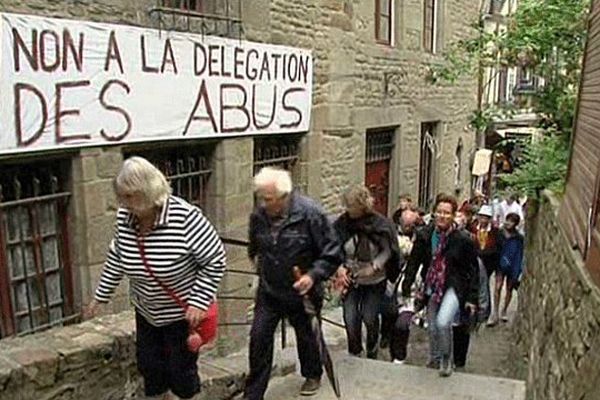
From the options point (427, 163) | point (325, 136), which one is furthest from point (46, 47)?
point (427, 163)

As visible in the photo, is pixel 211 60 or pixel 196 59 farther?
pixel 211 60

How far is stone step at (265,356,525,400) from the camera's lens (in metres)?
4.48

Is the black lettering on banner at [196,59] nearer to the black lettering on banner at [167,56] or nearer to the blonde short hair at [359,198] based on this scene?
the black lettering on banner at [167,56]

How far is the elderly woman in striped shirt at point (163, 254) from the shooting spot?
2990 mm

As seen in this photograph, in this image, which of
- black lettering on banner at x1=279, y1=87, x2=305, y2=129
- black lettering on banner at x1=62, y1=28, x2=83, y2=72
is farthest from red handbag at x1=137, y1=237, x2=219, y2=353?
black lettering on banner at x1=279, y1=87, x2=305, y2=129

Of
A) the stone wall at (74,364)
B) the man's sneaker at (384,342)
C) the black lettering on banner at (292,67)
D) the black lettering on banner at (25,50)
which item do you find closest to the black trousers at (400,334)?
the man's sneaker at (384,342)

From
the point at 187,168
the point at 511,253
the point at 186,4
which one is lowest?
the point at 511,253

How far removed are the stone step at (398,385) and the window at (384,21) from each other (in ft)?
22.2

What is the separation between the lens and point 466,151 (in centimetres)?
1583

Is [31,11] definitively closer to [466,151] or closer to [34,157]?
[34,157]

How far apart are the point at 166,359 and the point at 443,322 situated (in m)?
2.24

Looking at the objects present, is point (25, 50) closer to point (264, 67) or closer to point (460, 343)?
point (264, 67)

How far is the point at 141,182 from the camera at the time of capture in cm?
296

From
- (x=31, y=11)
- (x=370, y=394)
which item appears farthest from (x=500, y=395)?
(x=31, y=11)
